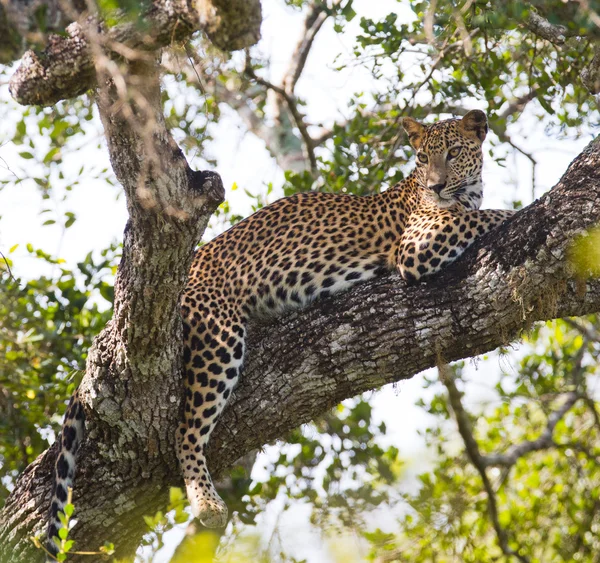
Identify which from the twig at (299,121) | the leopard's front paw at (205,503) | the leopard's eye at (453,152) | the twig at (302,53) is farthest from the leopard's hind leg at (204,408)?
the twig at (302,53)

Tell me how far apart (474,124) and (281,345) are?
3.06m

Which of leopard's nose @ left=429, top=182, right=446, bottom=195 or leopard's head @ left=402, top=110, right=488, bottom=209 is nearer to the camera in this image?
leopard's nose @ left=429, top=182, right=446, bottom=195

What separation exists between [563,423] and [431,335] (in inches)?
211

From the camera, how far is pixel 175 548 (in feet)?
25.6

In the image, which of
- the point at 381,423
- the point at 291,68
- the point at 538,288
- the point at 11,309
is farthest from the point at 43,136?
the point at 538,288

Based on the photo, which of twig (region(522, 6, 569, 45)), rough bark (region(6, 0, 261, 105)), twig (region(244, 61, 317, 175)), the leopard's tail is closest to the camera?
rough bark (region(6, 0, 261, 105))

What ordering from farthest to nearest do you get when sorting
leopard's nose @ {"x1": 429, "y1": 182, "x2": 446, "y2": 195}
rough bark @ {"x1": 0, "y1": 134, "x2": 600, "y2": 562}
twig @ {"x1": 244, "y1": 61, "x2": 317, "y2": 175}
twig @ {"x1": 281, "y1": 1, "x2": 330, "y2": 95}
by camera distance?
twig @ {"x1": 281, "y1": 1, "x2": 330, "y2": 95} < twig @ {"x1": 244, "y1": 61, "x2": 317, "y2": 175} < leopard's nose @ {"x1": 429, "y1": 182, "x2": 446, "y2": 195} < rough bark @ {"x1": 0, "y1": 134, "x2": 600, "y2": 562}

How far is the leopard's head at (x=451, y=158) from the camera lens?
25.4 feet

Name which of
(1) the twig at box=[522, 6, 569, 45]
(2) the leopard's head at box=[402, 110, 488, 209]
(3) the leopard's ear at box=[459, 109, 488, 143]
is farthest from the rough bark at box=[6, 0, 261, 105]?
(3) the leopard's ear at box=[459, 109, 488, 143]

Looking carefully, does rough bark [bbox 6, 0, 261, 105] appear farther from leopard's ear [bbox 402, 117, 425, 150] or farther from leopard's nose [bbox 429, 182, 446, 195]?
leopard's ear [bbox 402, 117, 425, 150]

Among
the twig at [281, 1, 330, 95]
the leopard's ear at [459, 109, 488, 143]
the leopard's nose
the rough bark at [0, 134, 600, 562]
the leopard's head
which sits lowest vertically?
the rough bark at [0, 134, 600, 562]

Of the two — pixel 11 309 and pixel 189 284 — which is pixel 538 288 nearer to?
pixel 189 284

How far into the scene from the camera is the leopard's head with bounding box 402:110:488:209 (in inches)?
305

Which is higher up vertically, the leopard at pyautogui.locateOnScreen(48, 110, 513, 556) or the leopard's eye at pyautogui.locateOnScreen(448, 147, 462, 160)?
the leopard's eye at pyautogui.locateOnScreen(448, 147, 462, 160)
